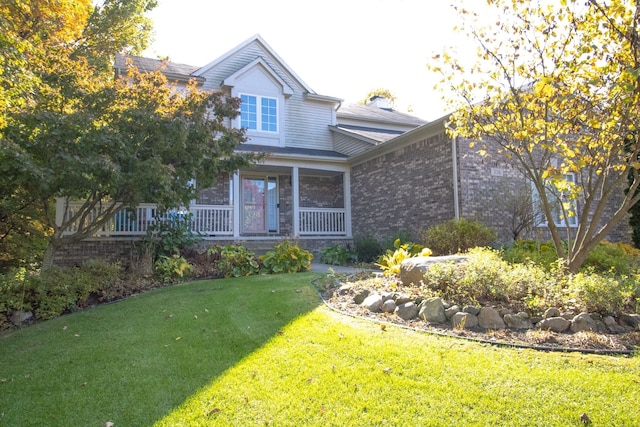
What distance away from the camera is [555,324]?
14.5ft

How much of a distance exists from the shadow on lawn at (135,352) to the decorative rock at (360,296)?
0.54m

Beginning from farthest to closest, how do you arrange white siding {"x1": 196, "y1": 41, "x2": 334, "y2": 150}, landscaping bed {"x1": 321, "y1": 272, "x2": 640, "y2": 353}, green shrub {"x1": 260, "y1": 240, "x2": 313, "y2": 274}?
1. white siding {"x1": 196, "y1": 41, "x2": 334, "y2": 150}
2. green shrub {"x1": 260, "y1": 240, "x2": 313, "y2": 274}
3. landscaping bed {"x1": 321, "y1": 272, "x2": 640, "y2": 353}

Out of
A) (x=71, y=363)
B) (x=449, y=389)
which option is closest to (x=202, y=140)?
(x=71, y=363)

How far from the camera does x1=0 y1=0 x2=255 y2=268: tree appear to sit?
6.35 meters

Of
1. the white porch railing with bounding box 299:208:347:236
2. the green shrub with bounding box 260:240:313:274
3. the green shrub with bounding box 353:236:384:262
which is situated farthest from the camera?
the white porch railing with bounding box 299:208:347:236

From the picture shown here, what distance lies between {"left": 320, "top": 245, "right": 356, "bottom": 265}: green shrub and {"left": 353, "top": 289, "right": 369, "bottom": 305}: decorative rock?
19.4ft

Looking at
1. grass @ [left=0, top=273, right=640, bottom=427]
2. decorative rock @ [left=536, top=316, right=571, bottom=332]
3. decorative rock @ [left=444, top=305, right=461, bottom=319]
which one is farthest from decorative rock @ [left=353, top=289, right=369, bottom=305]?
decorative rock @ [left=536, top=316, right=571, bottom=332]

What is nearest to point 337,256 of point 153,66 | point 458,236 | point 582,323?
point 458,236

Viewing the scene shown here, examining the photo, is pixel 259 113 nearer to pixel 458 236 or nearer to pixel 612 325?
pixel 458 236

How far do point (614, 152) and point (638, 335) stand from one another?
264 cm

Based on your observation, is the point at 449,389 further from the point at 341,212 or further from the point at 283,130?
the point at 283,130

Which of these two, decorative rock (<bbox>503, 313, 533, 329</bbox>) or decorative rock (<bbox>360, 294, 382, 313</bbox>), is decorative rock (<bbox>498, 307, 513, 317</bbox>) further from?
decorative rock (<bbox>360, 294, 382, 313</bbox>)

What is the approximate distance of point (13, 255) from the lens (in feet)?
31.4

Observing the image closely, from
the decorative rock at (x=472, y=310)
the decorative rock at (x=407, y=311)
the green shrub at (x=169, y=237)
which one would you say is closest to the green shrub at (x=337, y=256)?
the green shrub at (x=169, y=237)
